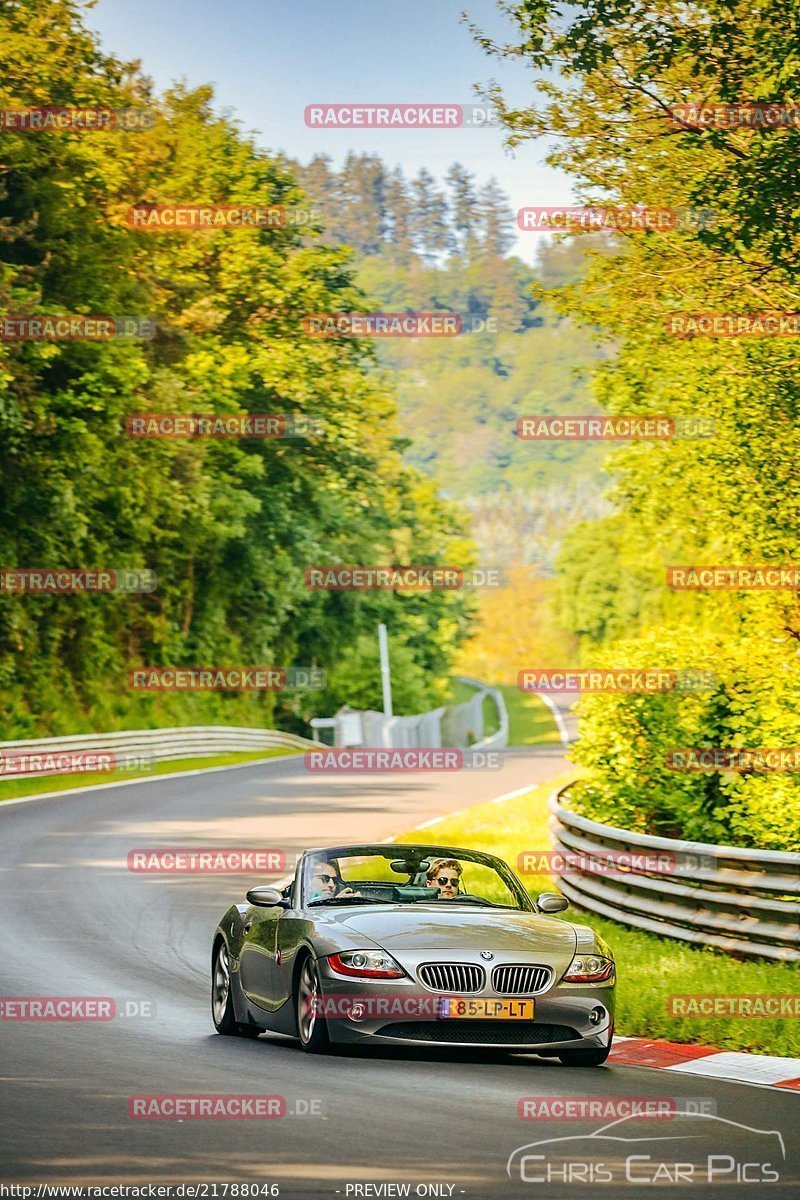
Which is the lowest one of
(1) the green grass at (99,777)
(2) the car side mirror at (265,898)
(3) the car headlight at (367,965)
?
(1) the green grass at (99,777)

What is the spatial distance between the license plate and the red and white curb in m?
0.95

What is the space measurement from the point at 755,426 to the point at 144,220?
29193 mm

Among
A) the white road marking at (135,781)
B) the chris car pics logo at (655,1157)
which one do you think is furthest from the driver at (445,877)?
the white road marking at (135,781)

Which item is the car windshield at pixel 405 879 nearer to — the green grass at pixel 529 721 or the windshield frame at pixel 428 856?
the windshield frame at pixel 428 856

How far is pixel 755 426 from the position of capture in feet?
85.2

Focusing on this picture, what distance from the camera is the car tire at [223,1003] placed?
11867mm

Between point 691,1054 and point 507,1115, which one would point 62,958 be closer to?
point 691,1054

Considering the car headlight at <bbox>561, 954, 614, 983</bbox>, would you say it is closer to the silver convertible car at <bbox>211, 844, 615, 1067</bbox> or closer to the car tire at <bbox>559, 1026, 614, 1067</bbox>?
the silver convertible car at <bbox>211, 844, 615, 1067</bbox>

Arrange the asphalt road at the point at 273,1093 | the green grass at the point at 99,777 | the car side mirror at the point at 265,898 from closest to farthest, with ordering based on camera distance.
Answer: the asphalt road at the point at 273,1093
the car side mirror at the point at 265,898
the green grass at the point at 99,777

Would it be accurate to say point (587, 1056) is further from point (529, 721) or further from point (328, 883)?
point (529, 721)

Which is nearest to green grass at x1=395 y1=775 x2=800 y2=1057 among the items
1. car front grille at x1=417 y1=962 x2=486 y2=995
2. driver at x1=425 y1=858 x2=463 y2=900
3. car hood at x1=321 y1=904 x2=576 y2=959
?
car hood at x1=321 y1=904 x2=576 y2=959

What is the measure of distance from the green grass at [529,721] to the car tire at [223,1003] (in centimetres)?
9211

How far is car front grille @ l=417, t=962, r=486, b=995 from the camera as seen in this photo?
10117 mm

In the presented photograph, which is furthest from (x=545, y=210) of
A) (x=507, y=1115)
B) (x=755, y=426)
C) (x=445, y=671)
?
(x=445, y=671)
